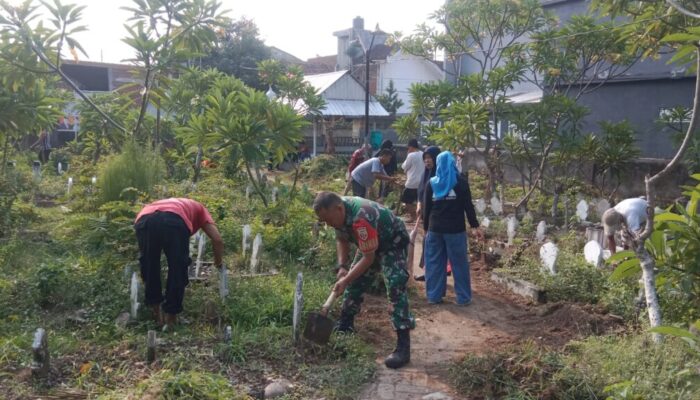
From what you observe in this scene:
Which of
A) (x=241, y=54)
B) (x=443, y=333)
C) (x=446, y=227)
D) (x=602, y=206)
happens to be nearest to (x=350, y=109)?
(x=241, y=54)

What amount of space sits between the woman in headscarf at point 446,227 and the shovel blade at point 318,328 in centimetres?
204

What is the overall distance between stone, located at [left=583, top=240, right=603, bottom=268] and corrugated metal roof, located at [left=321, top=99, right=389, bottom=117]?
18.6 m

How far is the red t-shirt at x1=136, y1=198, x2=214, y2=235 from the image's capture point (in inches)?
201

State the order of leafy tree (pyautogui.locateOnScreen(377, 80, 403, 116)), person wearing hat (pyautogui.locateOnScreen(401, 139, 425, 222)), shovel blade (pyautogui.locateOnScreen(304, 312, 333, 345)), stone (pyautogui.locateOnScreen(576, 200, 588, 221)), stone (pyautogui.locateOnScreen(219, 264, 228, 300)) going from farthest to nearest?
leafy tree (pyautogui.locateOnScreen(377, 80, 403, 116))
stone (pyautogui.locateOnScreen(576, 200, 588, 221))
person wearing hat (pyautogui.locateOnScreen(401, 139, 425, 222))
stone (pyautogui.locateOnScreen(219, 264, 228, 300))
shovel blade (pyautogui.locateOnScreen(304, 312, 333, 345))

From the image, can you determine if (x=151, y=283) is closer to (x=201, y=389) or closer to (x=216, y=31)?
(x=201, y=389)

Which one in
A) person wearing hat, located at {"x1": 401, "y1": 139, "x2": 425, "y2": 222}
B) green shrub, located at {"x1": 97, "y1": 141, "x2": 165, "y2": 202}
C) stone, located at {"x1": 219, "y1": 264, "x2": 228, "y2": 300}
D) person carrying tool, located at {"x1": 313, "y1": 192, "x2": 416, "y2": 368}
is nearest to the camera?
person carrying tool, located at {"x1": 313, "y1": 192, "x2": 416, "y2": 368}

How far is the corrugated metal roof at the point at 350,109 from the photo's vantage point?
25.1 metres

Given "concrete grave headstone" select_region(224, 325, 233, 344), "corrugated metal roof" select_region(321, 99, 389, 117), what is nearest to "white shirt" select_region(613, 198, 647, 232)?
"concrete grave headstone" select_region(224, 325, 233, 344)

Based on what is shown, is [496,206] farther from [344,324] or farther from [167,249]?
[167,249]

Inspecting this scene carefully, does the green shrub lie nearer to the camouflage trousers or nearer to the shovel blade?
the shovel blade

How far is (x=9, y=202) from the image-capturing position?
853 centimetres

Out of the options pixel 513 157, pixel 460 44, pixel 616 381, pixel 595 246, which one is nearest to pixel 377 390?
pixel 616 381

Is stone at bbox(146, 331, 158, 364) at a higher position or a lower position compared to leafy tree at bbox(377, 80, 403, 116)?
lower

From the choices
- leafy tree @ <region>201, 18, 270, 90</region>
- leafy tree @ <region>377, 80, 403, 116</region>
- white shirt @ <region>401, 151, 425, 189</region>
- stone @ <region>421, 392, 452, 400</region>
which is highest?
leafy tree @ <region>201, 18, 270, 90</region>
